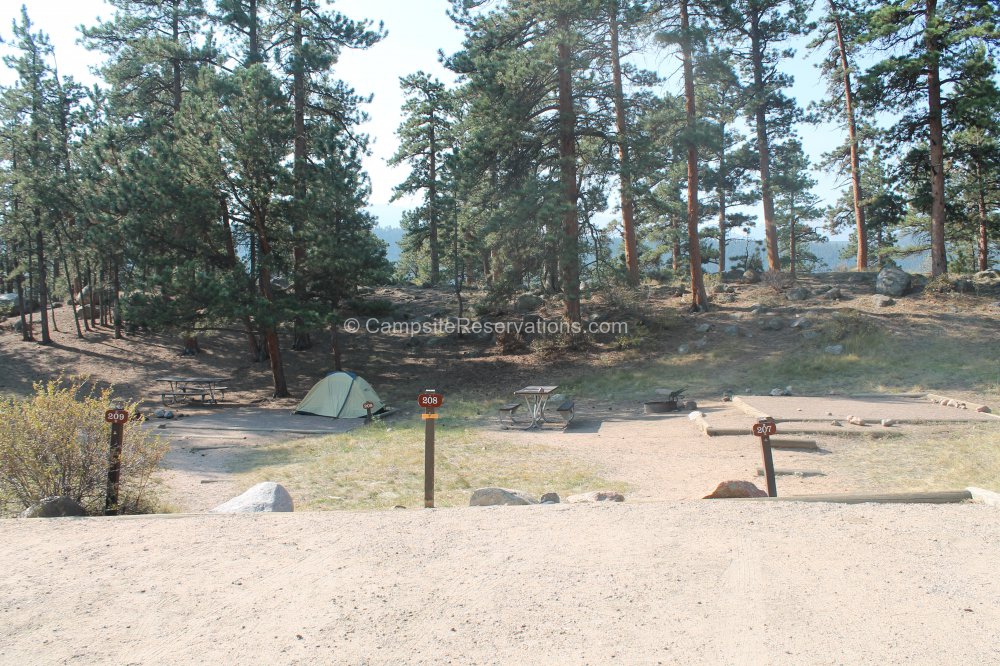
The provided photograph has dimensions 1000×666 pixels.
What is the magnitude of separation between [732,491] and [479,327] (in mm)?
18755

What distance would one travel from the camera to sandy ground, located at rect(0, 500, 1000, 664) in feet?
10.9

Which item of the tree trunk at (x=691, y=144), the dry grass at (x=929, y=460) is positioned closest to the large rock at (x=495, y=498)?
the dry grass at (x=929, y=460)

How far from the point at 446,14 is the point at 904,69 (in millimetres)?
13599

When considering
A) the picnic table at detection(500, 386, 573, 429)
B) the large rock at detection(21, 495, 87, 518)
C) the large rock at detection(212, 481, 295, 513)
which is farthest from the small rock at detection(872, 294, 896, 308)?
the large rock at detection(21, 495, 87, 518)

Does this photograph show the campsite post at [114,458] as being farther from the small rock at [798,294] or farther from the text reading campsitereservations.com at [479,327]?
the small rock at [798,294]

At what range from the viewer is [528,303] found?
25.0 metres

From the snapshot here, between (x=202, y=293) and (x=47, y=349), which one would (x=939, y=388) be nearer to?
(x=202, y=293)

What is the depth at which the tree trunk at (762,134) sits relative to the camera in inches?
933

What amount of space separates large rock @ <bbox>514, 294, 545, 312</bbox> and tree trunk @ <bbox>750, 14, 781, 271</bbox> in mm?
9101

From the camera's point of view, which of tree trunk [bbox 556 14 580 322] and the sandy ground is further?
tree trunk [bbox 556 14 580 322]

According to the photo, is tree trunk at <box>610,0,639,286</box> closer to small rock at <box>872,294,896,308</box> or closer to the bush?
small rock at <box>872,294,896,308</box>

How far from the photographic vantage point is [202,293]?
17156 millimetres

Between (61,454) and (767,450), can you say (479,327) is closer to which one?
(767,450)

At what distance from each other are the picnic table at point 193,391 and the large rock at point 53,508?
1326cm
